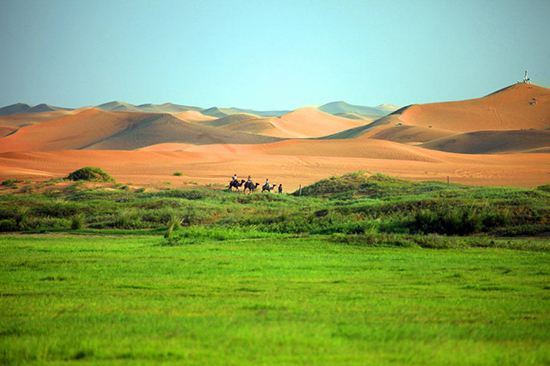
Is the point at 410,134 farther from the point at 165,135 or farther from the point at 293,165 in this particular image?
the point at 293,165

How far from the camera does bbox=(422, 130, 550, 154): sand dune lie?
101m

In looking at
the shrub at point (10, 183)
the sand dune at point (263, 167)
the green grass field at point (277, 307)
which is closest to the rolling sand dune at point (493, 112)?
the sand dune at point (263, 167)

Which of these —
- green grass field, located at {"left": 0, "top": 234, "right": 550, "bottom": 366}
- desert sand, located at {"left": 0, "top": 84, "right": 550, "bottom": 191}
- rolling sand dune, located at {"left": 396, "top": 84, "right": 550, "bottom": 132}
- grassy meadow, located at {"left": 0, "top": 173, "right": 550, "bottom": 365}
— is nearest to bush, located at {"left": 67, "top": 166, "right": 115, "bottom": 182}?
desert sand, located at {"left": 0, "top": 84, "right": 550, "bottom": 191}

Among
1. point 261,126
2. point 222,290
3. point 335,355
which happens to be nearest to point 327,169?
point 222,290

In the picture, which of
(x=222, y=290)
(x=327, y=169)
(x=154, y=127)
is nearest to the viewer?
(x=222, y=290)

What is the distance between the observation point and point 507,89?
161375 millimetres

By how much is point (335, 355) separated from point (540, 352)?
2.34 m

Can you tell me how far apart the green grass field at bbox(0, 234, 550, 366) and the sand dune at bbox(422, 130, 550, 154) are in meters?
84.7

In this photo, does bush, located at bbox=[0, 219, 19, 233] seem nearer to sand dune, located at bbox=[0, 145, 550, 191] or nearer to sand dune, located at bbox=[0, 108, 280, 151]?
sand dune, located at bbox=[0, 145, 550, 191]

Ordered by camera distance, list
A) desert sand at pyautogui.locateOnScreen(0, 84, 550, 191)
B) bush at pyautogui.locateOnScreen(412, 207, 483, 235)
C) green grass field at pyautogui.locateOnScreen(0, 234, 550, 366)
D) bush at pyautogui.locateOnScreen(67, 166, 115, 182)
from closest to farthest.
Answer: green grass field at pyautogui.locateOnScreen(0, 234, 550, 366), bush at pyautogui.locateOnScreen(412, 207, 483, 235), bush at pyautogui.locateOnScreen(67, 166, 115, 182), desert sand at pyautogui.locateOnScreen(0, 84, 550, 191)

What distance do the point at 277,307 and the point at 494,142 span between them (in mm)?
100892

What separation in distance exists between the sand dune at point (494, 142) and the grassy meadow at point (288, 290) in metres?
74.4

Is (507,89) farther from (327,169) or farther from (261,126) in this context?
(327,169)

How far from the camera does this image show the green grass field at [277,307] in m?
9.17
